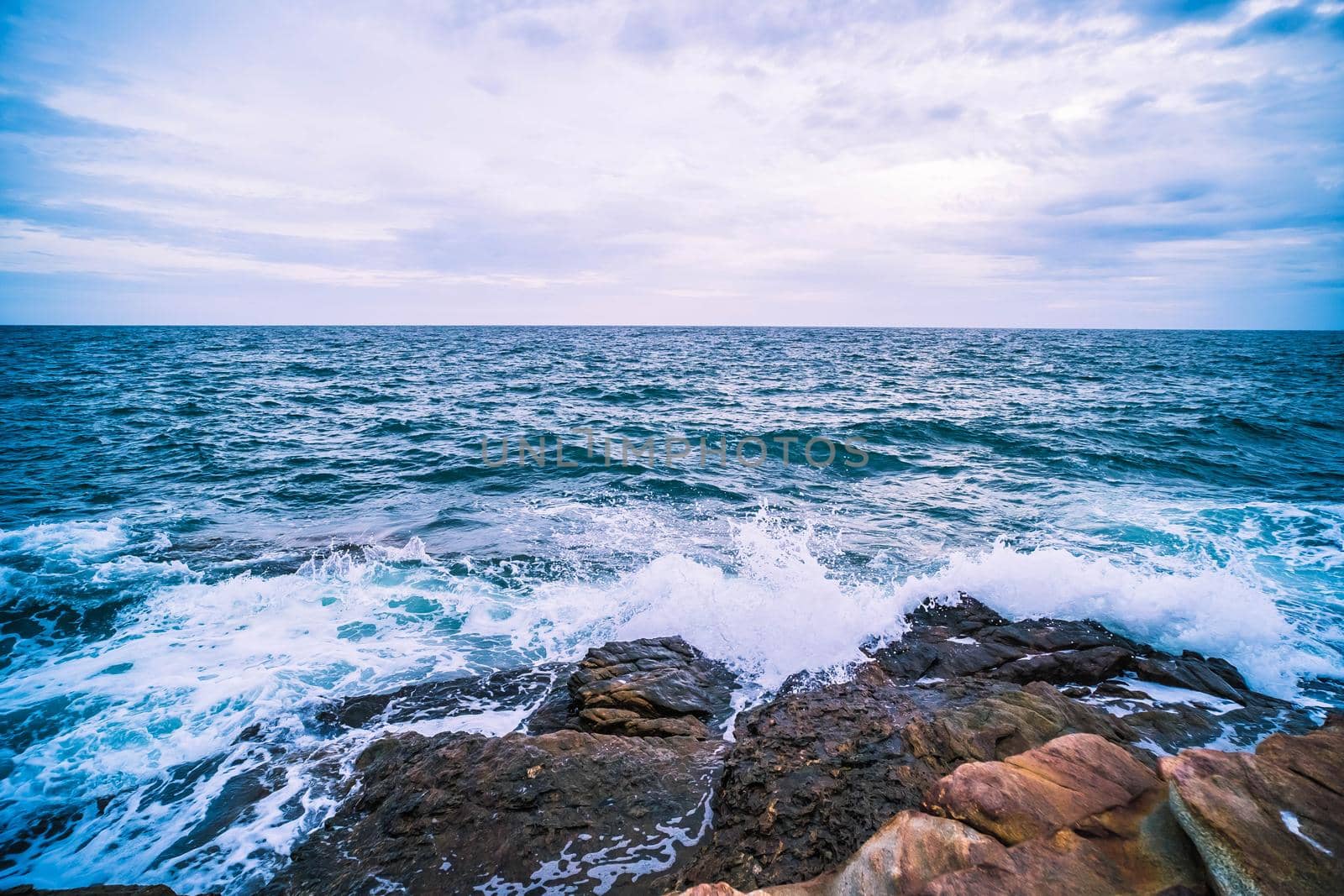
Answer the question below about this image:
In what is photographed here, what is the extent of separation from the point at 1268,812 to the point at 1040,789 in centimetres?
90

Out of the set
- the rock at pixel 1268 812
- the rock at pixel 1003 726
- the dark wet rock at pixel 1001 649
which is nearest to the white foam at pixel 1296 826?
the rock at pixel 1268 812

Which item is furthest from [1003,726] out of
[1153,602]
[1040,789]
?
[1153,602]

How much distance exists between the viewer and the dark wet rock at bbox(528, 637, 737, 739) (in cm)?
545

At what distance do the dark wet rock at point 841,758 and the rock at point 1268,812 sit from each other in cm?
140

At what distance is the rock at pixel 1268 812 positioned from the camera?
236 cm

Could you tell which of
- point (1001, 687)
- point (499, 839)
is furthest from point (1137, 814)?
point (499, 839)

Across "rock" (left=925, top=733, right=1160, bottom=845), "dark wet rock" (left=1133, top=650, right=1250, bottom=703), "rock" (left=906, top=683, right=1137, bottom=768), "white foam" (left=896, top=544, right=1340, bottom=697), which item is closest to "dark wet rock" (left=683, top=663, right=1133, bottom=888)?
"rock" (left=906, top=683, right=1137, bottom=768)

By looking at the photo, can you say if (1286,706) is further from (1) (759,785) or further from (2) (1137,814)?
(1) (759,785)

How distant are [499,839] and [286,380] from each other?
34.5 metres

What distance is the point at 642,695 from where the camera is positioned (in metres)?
5.77

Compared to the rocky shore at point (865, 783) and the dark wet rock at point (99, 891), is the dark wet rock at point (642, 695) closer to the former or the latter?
the rocky shore at point (865, 783)

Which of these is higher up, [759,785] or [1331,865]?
[1331,865]

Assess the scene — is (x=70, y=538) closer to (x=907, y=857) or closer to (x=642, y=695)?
(x=642, y=695)

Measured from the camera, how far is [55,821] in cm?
463
